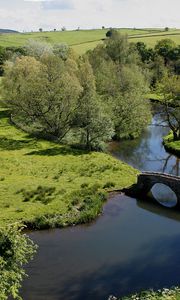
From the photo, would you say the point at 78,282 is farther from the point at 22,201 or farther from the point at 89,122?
the point at 89,122

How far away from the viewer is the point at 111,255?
4369cm

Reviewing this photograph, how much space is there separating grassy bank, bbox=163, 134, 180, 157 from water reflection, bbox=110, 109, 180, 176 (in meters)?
0.95

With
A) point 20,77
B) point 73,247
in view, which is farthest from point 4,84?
point 73,247

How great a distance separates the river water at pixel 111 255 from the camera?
37906mm

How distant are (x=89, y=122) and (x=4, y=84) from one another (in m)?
40.1

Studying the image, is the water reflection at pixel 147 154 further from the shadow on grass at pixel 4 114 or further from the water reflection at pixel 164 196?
the shadow on grass at pixel 4 114

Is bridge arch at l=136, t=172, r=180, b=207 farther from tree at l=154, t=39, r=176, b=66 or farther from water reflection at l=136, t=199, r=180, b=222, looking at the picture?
tree at l=154, t=39, r=176, b=66

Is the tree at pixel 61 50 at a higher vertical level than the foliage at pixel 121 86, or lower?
higher

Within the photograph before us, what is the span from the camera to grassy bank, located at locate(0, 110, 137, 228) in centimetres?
5031

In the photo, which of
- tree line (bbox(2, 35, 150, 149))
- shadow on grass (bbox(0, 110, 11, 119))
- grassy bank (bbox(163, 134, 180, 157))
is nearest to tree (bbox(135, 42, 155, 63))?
shadow on grass (bbox(0, 110, 11, 119))

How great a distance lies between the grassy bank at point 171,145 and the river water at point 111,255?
25686 mm

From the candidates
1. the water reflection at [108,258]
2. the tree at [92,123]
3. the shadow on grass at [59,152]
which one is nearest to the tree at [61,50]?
the tree at [92,123]

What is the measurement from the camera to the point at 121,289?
37781mm

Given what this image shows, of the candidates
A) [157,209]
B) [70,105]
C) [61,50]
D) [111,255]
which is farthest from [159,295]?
[61,50]
